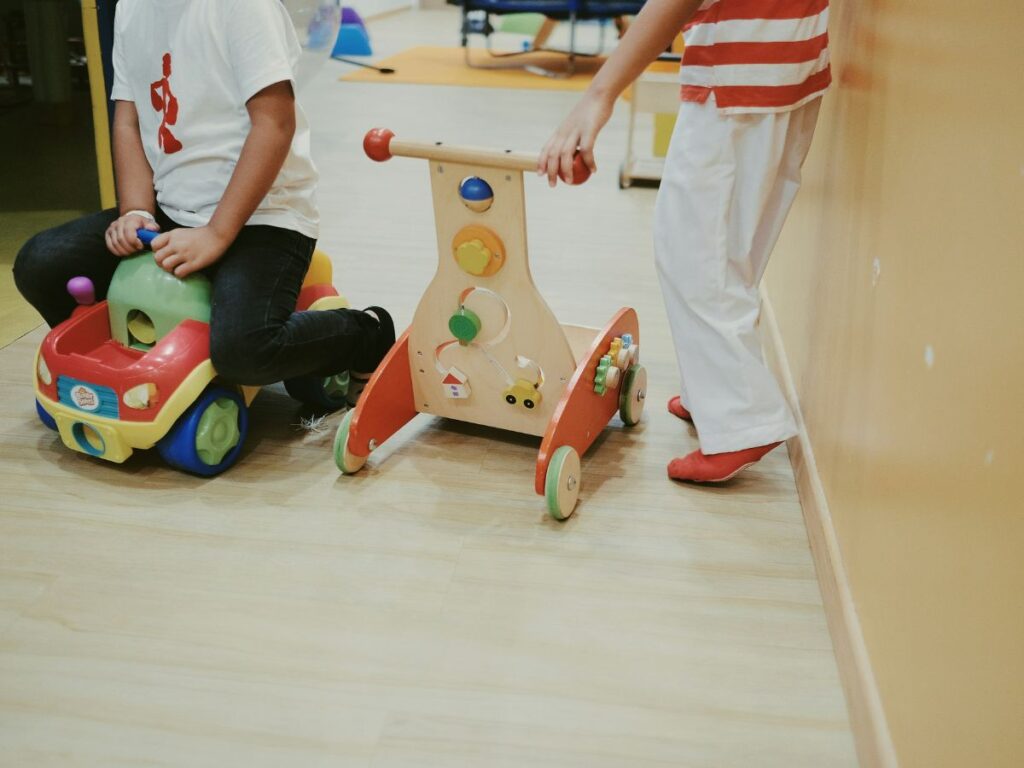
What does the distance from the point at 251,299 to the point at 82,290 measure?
0.25 metres

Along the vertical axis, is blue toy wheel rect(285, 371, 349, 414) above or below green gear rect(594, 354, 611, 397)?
below

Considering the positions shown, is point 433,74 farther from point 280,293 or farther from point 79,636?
point 79,636

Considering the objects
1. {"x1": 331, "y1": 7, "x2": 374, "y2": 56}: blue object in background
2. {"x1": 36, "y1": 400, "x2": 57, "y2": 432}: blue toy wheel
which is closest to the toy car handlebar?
{"x1": 36, "y1": 400, "x2": 57, "y2": 432}: blue toy wheel

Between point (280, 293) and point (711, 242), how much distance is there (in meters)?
0.58

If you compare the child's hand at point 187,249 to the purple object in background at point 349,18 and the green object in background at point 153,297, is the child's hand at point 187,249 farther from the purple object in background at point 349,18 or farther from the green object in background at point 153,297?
the purple object in background at point 349,18

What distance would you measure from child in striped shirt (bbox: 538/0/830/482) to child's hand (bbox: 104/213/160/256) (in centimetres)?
61

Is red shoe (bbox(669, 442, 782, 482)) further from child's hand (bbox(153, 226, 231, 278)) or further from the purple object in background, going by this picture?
the purple object in background

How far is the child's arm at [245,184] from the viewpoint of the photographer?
135 cm

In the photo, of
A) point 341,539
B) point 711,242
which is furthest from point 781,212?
point 341,539

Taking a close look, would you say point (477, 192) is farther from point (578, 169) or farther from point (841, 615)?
point (841, 615)

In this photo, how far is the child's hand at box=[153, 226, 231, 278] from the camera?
53.1 inches

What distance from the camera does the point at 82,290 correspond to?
1.39m

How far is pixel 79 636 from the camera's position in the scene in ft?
3.45

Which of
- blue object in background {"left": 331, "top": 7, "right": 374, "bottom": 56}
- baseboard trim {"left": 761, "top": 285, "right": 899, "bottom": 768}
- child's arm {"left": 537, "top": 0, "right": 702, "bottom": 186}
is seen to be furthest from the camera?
blue object in background {"left": 331, "top": 7, "right": 374, "bottom": 56}
